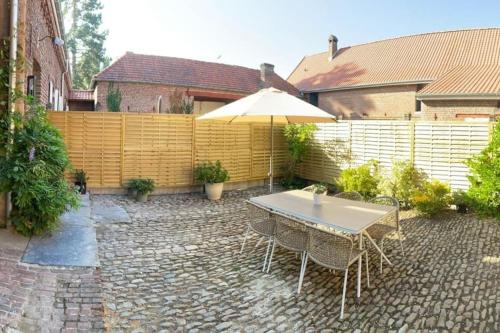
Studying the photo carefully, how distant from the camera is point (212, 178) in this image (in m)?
9.64

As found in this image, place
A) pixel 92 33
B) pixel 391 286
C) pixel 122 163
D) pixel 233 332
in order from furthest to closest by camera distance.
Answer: pixel 92 33
pixel 122 163
pixel 391 286
pixel 233 332

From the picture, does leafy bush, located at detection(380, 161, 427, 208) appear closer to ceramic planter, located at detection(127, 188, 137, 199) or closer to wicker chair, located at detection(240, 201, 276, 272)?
wicker chair, located at detection(240, 201, 276, 272)

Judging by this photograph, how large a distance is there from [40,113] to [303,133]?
24.9 feet

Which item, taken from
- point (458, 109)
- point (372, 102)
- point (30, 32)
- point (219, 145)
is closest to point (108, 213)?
point (30, 32)

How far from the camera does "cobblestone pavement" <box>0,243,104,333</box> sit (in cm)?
309

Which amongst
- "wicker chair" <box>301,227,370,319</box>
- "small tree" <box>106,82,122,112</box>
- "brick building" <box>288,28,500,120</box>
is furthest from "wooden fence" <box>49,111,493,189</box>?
"small tree" <box>106,82,122,112</box>

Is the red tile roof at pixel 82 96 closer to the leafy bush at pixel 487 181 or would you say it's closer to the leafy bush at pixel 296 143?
the leafy bush at pixel 296 143

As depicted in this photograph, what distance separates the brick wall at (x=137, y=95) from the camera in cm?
1967

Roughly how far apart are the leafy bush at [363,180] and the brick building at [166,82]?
1196 centimetres

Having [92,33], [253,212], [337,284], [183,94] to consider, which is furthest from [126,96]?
[92,33]

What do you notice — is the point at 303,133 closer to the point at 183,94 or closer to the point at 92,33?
the point at 183,94

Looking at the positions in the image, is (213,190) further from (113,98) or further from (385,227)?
(113,98)

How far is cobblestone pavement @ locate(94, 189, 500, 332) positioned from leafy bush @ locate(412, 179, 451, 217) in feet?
3.52

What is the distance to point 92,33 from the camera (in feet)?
135
